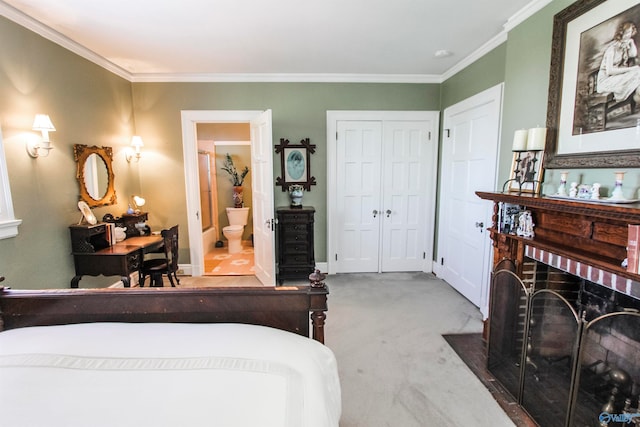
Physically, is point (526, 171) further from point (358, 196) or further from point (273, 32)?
point (273, 32)

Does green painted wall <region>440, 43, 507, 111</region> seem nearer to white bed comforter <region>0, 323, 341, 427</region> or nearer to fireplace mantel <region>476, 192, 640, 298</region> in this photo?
fireplace mantel <region>476, 192, 640, 298</region>

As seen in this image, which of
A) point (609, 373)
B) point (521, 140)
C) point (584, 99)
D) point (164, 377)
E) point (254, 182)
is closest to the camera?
point (164, 377)

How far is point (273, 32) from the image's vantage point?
2723 mm

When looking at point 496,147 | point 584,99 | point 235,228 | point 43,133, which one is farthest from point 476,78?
point 235,228

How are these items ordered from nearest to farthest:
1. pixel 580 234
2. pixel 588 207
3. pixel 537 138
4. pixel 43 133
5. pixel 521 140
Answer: pixel 588 207
pixel 580 234
pixel 537 138
pixel 521 140
pixel 43 133

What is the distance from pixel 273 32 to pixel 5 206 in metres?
2.51

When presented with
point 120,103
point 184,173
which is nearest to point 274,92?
point 184,173

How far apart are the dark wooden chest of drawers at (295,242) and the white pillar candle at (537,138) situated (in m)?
2.38

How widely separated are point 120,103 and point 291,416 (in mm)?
4113

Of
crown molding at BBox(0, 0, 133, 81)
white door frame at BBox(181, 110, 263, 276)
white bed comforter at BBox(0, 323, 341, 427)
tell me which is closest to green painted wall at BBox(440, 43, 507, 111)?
white door frame at BBox(181, 110, 263, 276)

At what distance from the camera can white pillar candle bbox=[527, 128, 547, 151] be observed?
81.5 inches

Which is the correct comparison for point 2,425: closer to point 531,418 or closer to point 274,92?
point 531,418

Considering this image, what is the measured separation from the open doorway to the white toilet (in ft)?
4.08

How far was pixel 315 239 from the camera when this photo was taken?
433 centimetres
